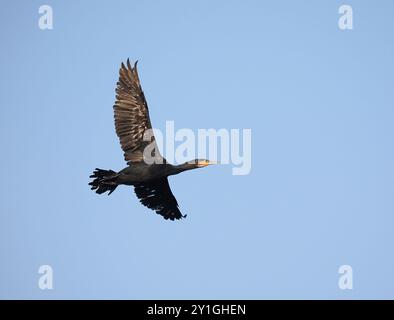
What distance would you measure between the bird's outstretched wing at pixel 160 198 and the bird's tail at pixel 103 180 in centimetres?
170

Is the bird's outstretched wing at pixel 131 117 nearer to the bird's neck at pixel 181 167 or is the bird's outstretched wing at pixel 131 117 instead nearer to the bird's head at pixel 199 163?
the bird's neck at pixel 181 167

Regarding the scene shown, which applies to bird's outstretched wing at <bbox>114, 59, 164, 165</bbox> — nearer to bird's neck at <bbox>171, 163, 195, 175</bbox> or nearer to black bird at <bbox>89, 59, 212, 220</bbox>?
black bird at <bbox>89, 59, 212, 220</bbox>

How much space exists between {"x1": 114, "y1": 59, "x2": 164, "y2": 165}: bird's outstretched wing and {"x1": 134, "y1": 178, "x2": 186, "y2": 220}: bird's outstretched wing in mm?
1431

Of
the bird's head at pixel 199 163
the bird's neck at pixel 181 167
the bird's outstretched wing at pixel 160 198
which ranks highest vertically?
the bird's head at pixel 199 163

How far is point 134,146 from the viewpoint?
33125mm

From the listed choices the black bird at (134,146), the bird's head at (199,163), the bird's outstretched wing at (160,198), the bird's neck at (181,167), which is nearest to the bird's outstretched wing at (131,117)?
the black bird at (134,146)

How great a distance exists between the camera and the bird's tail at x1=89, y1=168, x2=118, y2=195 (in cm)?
3250

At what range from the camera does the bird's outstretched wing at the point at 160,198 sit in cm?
3441

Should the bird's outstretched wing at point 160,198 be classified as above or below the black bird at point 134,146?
A: below

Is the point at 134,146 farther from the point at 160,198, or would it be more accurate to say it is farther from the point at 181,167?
the point at 160,198
